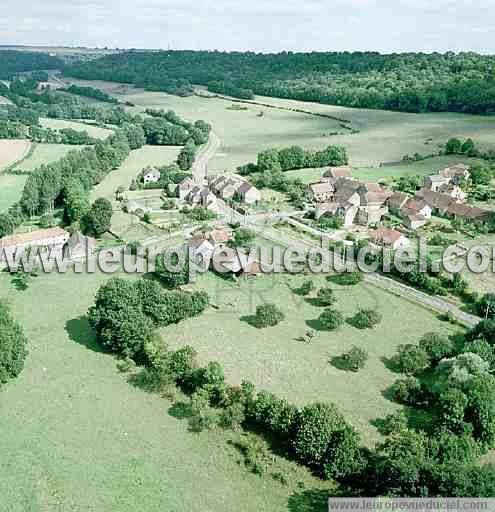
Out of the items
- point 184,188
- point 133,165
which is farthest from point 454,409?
point 133,165

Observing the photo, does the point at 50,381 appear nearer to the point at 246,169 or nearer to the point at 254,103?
the point at 246,169

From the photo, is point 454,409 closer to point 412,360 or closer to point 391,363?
point 412,360

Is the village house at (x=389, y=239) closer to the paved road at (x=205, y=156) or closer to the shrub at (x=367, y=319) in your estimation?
the shrub at (x=367, y=319)

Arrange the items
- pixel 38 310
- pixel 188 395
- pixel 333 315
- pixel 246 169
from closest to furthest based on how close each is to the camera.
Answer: pixel 188 395
pixel 333 315
pixel 38 310
pixel 246 169

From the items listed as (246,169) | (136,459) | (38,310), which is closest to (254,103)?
(246,169)

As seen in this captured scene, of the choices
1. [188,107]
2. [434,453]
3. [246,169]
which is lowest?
[434,453]

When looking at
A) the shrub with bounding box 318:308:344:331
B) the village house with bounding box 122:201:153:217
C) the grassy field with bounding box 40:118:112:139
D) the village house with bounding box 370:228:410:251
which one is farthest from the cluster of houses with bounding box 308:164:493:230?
the grassy field with bounding box 40:118:112:139

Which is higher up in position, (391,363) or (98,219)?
(98,219)
